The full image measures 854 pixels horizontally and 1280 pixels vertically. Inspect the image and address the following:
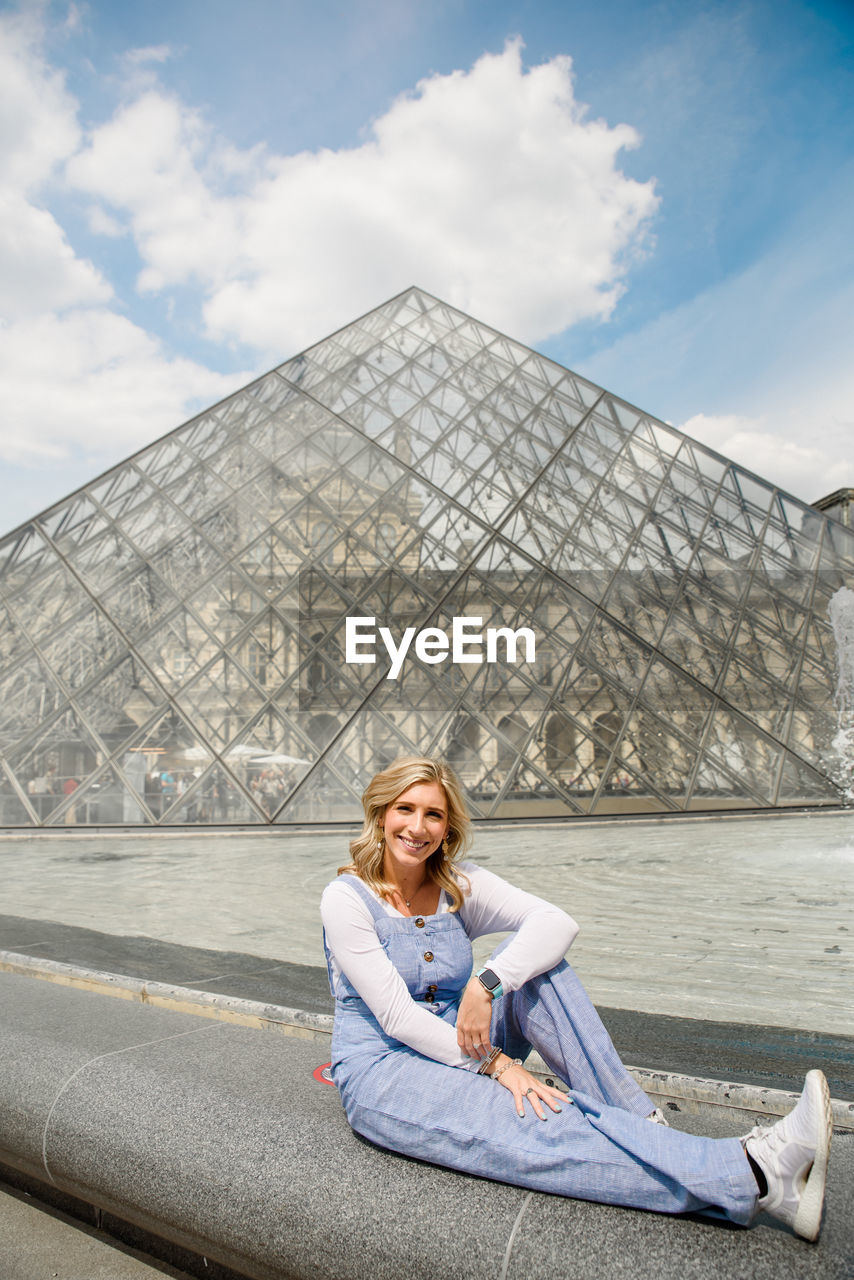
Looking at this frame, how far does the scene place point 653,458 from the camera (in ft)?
63.2

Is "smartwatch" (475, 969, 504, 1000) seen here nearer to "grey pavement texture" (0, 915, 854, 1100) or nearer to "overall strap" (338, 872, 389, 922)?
"overall strap" (338, 872, 389, 922)

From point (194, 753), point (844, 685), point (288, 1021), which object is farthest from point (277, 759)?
point (288, 1021)

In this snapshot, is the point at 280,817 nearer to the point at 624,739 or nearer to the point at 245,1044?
the point at 624,739

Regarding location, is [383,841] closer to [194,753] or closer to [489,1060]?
[489,1060]

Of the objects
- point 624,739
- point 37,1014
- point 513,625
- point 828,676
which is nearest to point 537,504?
point 513,625

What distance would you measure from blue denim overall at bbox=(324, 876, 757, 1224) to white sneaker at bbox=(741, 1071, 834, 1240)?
0.16 ft

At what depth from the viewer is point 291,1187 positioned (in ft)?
6.13

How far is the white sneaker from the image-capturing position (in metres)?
1.56

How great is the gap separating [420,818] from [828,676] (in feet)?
54.7

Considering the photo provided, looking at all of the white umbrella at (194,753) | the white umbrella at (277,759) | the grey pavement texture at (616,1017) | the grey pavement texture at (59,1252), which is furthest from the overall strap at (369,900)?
the white umbrella at (194,753)

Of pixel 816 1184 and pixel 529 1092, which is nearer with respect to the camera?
pixel 816 1184

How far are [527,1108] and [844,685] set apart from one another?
680 inches

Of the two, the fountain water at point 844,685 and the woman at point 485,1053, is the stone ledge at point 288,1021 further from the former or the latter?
the fountain water at point 844,685

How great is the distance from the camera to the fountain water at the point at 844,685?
1580 centimetres
